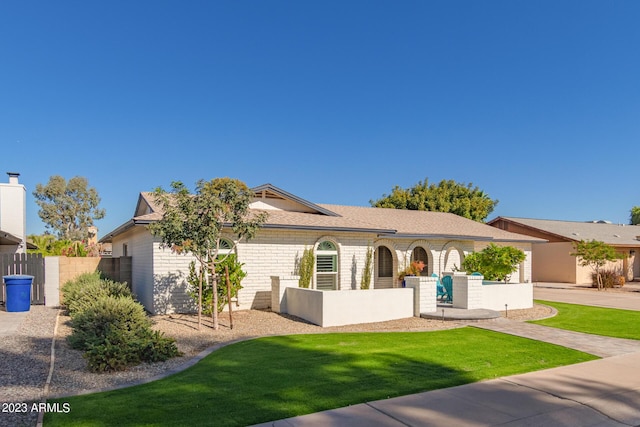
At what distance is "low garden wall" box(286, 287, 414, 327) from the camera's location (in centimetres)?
1249

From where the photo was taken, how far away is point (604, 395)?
653cm

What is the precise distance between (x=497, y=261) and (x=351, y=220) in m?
6.38

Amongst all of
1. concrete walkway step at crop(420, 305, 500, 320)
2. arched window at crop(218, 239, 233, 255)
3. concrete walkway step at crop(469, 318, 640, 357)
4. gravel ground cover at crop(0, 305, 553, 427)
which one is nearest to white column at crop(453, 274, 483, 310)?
concrete walkway step at crop(420, 305, 500, 320)

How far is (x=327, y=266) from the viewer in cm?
1750

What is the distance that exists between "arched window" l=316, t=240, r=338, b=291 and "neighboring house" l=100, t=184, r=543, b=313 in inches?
1.5

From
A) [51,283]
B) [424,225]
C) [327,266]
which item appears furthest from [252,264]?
[424,225]

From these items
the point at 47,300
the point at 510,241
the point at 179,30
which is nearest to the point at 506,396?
the point at 47,300

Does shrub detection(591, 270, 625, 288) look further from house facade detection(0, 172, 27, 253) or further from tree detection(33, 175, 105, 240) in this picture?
tree detection(33, 175, 105, 240)

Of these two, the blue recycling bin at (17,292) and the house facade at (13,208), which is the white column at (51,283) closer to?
the blue recycling bin at (17,292)

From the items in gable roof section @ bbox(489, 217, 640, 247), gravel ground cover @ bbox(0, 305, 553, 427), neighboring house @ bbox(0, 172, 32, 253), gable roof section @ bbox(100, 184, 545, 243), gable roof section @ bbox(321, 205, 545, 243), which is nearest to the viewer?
gravel ground cover @ bbox(0, 305, 553, 427)

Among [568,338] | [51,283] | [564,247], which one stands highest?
[564,247]

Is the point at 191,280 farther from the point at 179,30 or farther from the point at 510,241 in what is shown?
the point at 510,241

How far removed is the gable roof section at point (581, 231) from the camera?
32.2 meters

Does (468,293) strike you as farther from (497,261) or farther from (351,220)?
(351,220)
